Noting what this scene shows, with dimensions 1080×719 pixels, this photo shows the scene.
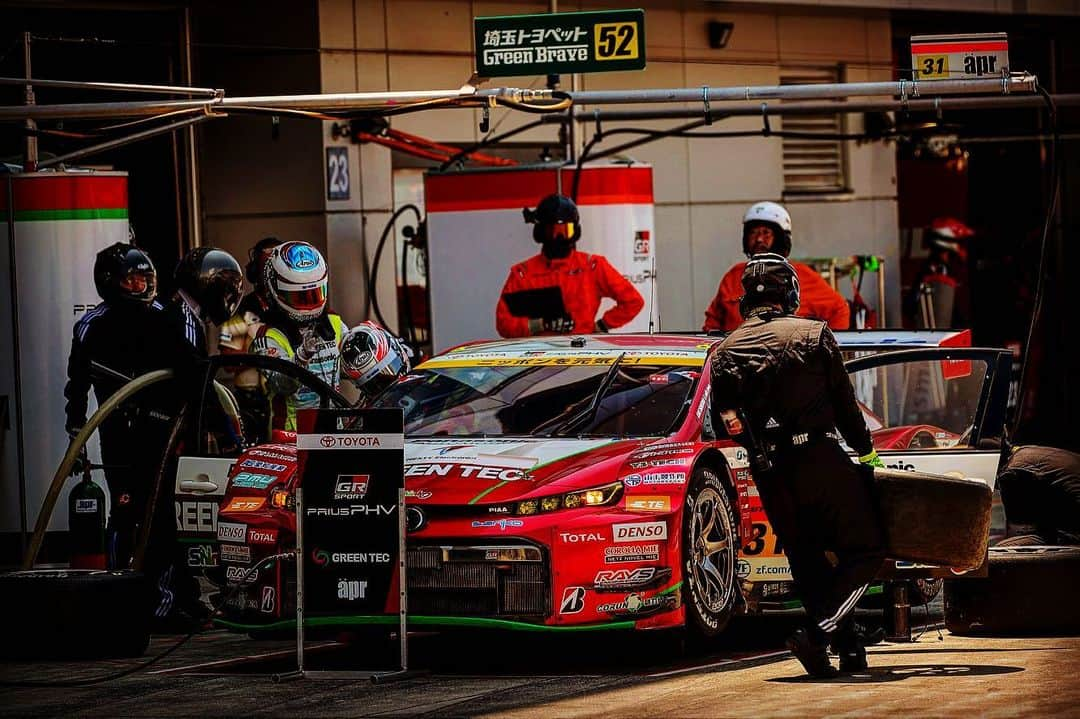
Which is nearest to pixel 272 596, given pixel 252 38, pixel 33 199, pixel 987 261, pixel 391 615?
pixel 391 615

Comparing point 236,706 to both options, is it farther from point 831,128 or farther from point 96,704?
point 831,128

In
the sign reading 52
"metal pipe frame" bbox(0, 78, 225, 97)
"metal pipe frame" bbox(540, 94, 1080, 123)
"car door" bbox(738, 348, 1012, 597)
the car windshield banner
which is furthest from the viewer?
"metal pipe frame" bbox(540, 94, 1080, 123)

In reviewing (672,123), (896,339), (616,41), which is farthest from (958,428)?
(672,123)

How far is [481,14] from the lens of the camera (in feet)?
68.6

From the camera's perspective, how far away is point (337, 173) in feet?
64.4

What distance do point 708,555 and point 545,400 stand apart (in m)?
1.25

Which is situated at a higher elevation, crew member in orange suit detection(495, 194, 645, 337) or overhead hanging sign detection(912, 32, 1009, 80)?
overhead hanging sign detection(912, 32, 1009, 80)

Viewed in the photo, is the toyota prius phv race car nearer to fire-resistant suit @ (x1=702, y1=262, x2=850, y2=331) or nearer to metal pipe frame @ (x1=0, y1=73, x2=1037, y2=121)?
fire-resistant suit @ (x1=702, y1=262, x2=850, y2=331)

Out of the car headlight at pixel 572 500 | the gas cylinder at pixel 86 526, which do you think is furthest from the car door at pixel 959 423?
Answer: the gas cylinder at pixel 86 526

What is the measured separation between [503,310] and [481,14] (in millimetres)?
7342

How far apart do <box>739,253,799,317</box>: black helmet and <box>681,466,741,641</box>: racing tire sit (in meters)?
0.84

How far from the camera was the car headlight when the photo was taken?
9.19 meters

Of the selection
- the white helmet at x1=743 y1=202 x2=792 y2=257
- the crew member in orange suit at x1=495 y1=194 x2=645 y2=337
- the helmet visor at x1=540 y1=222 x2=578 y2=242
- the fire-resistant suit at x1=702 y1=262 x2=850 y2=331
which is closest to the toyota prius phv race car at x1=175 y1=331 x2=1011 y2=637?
the fire-resistant suit at x1=702 y1=262 x2=850 y2=331

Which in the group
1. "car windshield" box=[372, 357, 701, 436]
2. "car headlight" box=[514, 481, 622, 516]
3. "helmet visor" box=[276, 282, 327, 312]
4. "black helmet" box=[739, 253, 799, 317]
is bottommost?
"car headlight" box=[514, 481, 622, 516]
